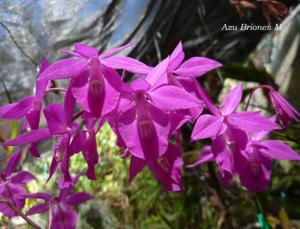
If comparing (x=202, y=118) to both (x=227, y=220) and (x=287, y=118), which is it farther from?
(x=227, y=220)

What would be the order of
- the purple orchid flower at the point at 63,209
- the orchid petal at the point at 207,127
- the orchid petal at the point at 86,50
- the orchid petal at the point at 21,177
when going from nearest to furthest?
the orchid petal at the point at 86,50, the orchid petal at the point at 207,127, the purple orchid flower at the point at 63,209, the orchid petal at the point at 21,177

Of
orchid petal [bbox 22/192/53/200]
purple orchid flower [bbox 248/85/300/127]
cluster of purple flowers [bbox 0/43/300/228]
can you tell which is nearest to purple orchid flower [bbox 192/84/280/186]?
cluster of purple flowers [bbox 0/43/300/228]

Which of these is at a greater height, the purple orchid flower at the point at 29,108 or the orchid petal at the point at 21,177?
the purple orchid flower at the point at 29,108

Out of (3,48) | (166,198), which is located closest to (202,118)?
(3,48)

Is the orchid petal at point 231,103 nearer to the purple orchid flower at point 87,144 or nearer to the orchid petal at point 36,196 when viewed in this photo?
the purple orchid flower at point 87,144

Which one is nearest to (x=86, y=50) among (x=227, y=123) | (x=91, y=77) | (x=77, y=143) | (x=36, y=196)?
(x=91, y=77)

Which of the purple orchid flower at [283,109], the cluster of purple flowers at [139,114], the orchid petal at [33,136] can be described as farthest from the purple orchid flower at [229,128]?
the orchid petal at [33,136]
